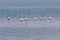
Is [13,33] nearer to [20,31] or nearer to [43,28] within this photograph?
[20,31]

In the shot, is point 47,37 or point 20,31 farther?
point 20,31

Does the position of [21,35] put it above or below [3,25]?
below

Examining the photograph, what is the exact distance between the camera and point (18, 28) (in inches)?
802

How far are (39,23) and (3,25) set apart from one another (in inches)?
90.2

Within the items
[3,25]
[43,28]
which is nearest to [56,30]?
[43,28]

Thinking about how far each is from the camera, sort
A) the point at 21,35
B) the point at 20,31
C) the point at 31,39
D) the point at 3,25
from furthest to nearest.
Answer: the point at 3,25, the point at 20,31, the point at 21,35, the point at 31,39

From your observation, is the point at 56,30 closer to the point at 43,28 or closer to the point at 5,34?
the point at 43,28

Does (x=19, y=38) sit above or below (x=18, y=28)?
below

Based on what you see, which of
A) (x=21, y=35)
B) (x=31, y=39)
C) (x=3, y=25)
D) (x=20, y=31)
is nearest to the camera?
(x=31, y=39)

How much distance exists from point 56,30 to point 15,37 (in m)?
2.80

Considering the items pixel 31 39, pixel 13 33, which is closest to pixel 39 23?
pixel 13 33

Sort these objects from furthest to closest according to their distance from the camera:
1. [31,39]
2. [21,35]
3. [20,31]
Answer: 1. [20,31]
2. [21,35]
3. [31,39]

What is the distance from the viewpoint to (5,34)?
59.7 ft

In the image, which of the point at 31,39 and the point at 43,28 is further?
the point at 43,28
